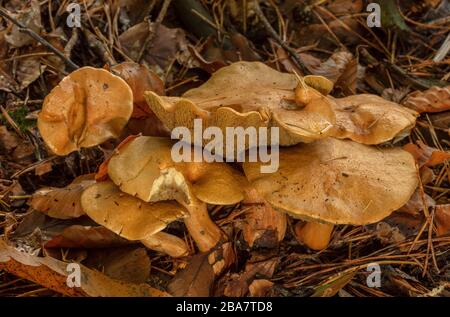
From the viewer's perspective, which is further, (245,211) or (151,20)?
(151,20)

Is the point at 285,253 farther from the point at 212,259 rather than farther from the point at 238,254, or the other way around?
the point at 212,259

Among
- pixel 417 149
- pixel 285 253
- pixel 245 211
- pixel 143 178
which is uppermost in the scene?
pixel 143 178

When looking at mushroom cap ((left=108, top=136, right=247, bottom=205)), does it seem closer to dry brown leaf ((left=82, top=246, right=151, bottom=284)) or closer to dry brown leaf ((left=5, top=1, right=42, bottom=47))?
dry brown leaf ((left=82, top=246, right=151, bottom=284))

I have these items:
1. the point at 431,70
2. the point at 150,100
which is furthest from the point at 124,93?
the point at 431,70

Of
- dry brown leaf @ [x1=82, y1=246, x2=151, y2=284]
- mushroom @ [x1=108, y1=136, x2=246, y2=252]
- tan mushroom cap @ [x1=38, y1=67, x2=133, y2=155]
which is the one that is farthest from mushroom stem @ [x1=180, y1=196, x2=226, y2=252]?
tan mushroom cap @ [x1=38, y1=67, x2=133, y2=155]

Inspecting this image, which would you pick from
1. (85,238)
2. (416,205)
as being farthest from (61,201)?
(416,205)
